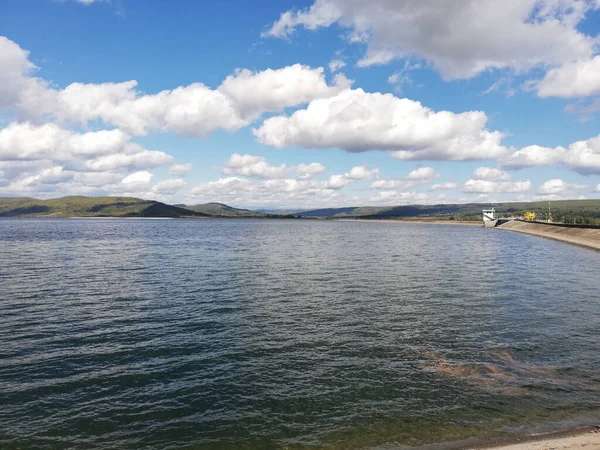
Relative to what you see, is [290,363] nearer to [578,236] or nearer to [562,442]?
[562,442]

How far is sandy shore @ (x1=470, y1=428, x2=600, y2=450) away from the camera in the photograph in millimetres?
17000

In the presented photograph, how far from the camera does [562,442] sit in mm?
17500

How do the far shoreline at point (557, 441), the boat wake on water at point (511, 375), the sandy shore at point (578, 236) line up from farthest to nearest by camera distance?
1. the sandy shore at point (578, 236)
2. the boat wake on water at point (511, 375)
3. the far shoreline at point (557, 441)

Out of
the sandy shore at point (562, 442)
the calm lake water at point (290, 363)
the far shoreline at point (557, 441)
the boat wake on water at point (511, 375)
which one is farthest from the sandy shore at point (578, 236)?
the sandy shore at point (562, 442)

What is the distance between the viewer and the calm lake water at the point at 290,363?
19.5 m

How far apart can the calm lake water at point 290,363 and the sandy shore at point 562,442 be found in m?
1.00

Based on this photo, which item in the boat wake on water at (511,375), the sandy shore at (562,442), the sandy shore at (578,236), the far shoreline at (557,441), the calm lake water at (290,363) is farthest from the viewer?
the sandy shore at (578,236)

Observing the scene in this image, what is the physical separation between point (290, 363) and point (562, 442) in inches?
605

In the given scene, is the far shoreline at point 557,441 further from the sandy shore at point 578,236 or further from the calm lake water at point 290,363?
the sandy shore at point 578,236

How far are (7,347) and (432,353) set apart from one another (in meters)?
31.2

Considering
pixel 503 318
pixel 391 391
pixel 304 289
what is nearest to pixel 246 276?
pixel 304 289

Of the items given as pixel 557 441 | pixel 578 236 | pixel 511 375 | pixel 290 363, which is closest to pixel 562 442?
pixel 557 441

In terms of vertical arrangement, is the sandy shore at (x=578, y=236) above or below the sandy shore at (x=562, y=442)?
above

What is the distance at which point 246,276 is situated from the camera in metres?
61.5
